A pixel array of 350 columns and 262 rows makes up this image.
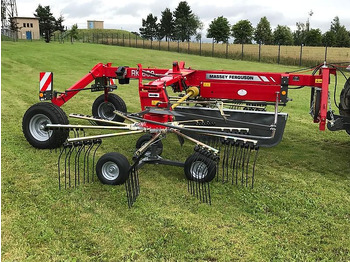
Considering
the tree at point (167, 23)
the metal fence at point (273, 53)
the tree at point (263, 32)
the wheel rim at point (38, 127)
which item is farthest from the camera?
the tree at point (167, 23)

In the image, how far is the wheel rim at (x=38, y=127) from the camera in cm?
569

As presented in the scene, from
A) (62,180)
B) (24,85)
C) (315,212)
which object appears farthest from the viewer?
(24,85)

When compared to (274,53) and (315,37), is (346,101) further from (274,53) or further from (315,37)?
(315,37)

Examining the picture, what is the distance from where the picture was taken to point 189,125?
5.59 metres

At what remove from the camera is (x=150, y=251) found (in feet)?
9.97

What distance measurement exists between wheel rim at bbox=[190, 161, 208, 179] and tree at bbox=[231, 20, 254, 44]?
5465cm

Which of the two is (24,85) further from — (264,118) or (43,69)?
(264,118)

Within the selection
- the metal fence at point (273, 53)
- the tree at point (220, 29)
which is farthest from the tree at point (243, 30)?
the metal fence at point (273, 53)

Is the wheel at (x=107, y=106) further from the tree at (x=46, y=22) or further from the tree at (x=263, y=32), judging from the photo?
the tree at (x=263, y=32)

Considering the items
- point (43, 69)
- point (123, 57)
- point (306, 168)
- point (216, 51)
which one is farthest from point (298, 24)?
point (306, 168)

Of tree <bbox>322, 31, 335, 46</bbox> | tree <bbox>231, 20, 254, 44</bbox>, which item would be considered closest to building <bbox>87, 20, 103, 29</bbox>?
tree <bbox>231, 20, 254, 44</bbox>

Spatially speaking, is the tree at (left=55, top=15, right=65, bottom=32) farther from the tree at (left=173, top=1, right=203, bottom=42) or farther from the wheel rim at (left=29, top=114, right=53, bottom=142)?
the wheel rim at (left=29, top=114, right=53, bottom=142)

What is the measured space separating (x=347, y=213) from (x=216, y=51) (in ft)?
103

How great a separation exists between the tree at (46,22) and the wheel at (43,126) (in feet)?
127
